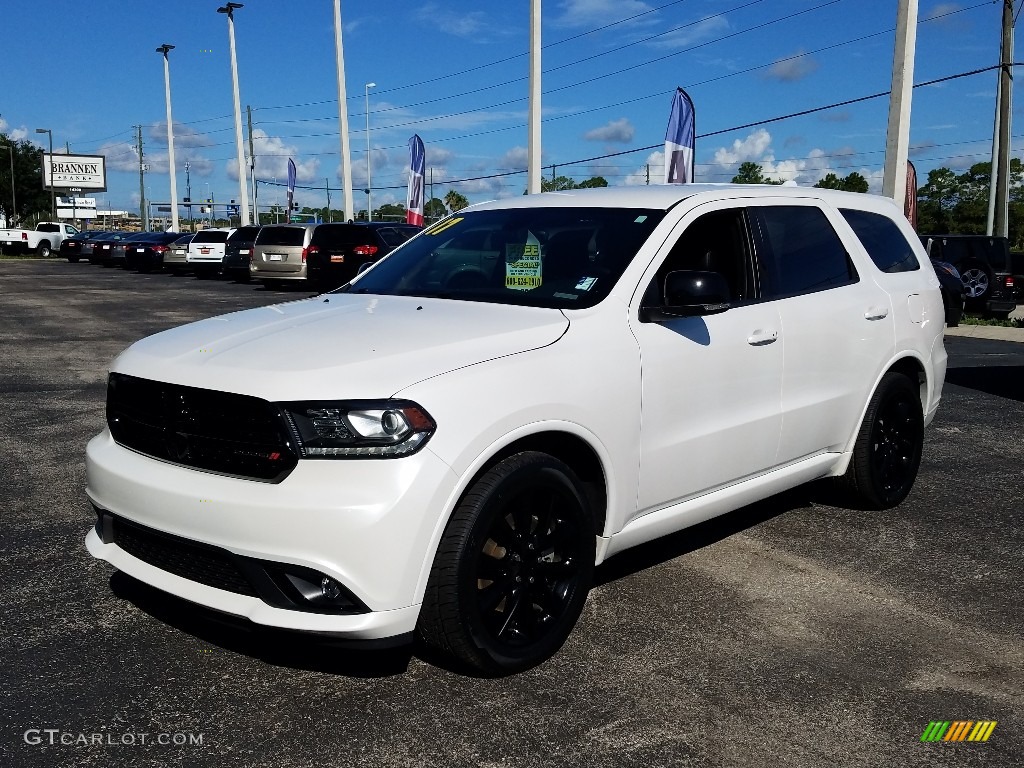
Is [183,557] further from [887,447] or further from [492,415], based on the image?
[887,447]

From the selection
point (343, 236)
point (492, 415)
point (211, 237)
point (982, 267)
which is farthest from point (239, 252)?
point (492, 415)

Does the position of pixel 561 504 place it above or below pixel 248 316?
below

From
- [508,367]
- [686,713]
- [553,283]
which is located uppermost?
[553,283]

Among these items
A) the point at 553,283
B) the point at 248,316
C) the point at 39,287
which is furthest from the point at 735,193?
the point at 39,287

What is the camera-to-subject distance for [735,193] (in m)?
4.92

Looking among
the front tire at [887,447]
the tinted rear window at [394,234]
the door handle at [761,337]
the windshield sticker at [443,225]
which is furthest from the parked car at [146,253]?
the door handle at [761,337]

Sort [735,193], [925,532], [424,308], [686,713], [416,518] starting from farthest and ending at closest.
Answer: [925,532] → [735,193] → [424,308] → [686,713] → [416,518]

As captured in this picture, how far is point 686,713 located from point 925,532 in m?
2.68

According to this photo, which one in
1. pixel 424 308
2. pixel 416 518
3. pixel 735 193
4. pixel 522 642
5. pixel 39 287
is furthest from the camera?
pixel 39 287

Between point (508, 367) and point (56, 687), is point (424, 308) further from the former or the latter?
point (56, 687)

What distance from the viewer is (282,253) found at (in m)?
25.4

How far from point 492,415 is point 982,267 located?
65.5ft

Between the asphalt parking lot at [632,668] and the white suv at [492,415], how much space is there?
0.31 m

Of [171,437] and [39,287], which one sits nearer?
[171,437]
